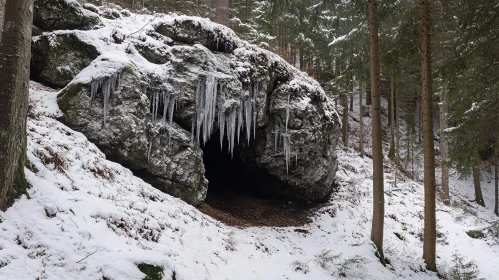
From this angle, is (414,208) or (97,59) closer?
(97,59)

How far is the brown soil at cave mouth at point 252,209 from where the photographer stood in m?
9.22

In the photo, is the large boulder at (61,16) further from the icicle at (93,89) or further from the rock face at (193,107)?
the icicle at (93,89)

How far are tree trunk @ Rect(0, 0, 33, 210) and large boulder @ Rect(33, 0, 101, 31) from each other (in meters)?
5.00

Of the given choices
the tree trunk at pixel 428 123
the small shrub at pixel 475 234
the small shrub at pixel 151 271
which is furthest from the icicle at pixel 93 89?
the small shrub at pixel 475 234

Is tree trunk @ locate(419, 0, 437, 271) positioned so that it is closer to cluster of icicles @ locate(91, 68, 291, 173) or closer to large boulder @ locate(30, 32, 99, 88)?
cluster of icicles @ locate(91, 68, 291, 173)

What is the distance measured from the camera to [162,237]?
5.17 m

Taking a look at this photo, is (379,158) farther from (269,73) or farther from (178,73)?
(178,73)

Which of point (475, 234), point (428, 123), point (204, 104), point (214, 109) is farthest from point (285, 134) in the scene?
point (475, 234)

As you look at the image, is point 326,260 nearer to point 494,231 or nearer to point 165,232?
point 165,232

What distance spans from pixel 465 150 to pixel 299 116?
5131mm

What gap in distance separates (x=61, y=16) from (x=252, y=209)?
835 cm

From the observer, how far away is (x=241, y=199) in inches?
457

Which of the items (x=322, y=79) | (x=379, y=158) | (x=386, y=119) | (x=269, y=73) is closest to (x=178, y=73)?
(x=269, y=73)

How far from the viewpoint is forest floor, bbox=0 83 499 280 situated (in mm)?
3596
